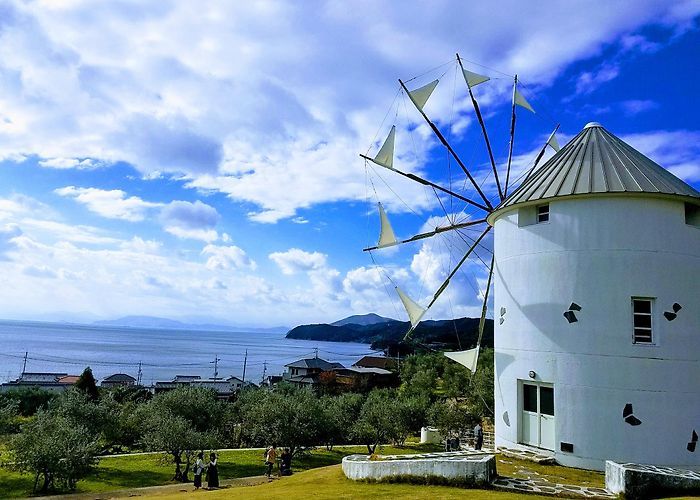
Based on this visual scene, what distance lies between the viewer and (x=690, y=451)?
14.1 meters

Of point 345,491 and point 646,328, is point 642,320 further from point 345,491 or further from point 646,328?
point 345,491

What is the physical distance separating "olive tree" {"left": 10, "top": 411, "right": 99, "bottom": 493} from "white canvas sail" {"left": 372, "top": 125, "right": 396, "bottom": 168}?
15809 mm

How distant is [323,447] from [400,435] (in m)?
5.29

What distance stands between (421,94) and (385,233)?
5.42m

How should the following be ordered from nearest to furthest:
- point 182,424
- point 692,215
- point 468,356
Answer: point 692,215
point 468,356
point 182,424

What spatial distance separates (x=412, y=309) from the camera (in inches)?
789

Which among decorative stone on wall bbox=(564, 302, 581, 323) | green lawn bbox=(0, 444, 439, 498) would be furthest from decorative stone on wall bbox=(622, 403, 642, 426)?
green lawn bbox=(0, 444, 439, 498)

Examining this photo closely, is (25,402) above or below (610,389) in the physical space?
below

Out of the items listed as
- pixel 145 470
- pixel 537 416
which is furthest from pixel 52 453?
pixel 537 416

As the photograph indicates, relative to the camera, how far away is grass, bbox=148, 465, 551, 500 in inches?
443

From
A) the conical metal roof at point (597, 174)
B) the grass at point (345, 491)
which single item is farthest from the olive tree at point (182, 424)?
the conical metal roof at point (597, 174)

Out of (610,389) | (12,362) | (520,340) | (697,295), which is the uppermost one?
(697,295)

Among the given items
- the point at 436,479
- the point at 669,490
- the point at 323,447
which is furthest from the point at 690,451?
the point at 323,447

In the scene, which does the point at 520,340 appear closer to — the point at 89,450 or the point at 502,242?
the point at 502,242
